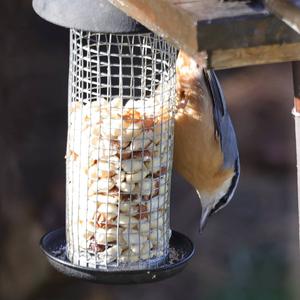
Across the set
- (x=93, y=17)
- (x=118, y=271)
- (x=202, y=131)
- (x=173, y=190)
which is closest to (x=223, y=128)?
(x=202, y=131)

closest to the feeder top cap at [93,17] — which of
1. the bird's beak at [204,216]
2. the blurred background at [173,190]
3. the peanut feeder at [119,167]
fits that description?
the peanut feeder at [119,167]

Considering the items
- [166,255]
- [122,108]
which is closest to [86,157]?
[122,108]

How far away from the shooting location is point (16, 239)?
16.1 ft

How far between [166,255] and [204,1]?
144 centimetres

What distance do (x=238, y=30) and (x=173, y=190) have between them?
326cm

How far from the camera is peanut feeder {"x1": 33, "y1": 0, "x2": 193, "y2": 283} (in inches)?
120

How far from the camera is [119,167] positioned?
3059 millimetres

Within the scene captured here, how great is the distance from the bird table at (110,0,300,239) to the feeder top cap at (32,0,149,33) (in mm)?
702

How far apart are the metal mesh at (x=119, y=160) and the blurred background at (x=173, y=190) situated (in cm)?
156

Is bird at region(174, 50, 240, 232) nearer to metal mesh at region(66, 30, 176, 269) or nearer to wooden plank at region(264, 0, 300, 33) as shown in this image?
metal mesh at region(66, 30, 176, 269)

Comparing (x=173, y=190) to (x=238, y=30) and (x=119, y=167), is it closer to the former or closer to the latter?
(x=119, y=167)

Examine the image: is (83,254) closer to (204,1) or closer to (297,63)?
(297,63)

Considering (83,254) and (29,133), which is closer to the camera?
(83,254)

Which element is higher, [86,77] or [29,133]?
[86,77]
